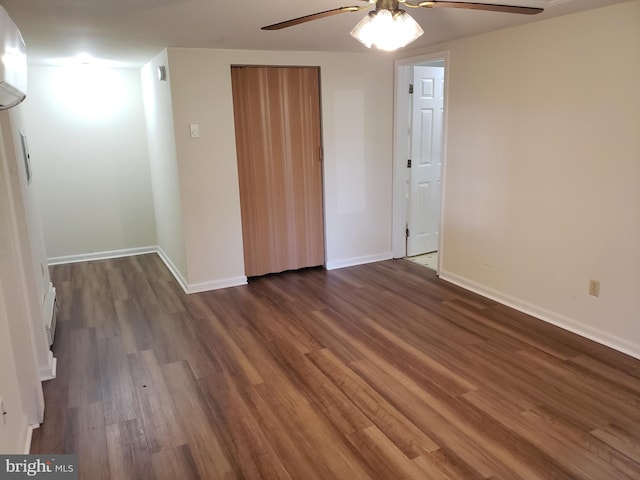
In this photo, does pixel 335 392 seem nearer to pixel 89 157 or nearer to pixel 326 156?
pixel 326 156

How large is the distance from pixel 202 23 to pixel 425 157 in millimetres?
2812

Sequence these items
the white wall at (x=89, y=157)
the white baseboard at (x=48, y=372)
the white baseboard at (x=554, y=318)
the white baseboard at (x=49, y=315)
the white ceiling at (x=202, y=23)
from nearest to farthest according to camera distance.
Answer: the white ceiling at (x=202, y=23), the white baseboard at (x=48, y=372), the white baseboard at (x=554, y=318), the white baseboard at (x=49, y=315), the white wall at (x=89, y=157)

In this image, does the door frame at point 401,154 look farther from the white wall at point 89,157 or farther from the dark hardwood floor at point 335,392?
the white wall at point 89,157

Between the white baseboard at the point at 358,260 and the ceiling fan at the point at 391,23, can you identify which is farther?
the white baseboard at the point at 358,260

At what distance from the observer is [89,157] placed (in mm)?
5320

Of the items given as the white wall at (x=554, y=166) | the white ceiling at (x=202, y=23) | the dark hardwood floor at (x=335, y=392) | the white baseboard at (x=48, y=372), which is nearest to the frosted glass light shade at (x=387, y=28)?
the white ceiling at (x=202, y=23)

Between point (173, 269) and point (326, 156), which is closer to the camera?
point (326, 156)

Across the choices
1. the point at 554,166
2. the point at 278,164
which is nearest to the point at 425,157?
the point at 278,164

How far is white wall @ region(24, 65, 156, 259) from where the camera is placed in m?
5.07

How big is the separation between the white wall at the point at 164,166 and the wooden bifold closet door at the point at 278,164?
58cm

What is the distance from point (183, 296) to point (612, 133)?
3.52 metres

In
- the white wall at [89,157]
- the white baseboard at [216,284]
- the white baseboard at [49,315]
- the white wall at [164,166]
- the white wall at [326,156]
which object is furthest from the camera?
the white wall at [89,157]

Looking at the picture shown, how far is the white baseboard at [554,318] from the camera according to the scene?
300 cm

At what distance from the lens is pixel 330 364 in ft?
9.71
